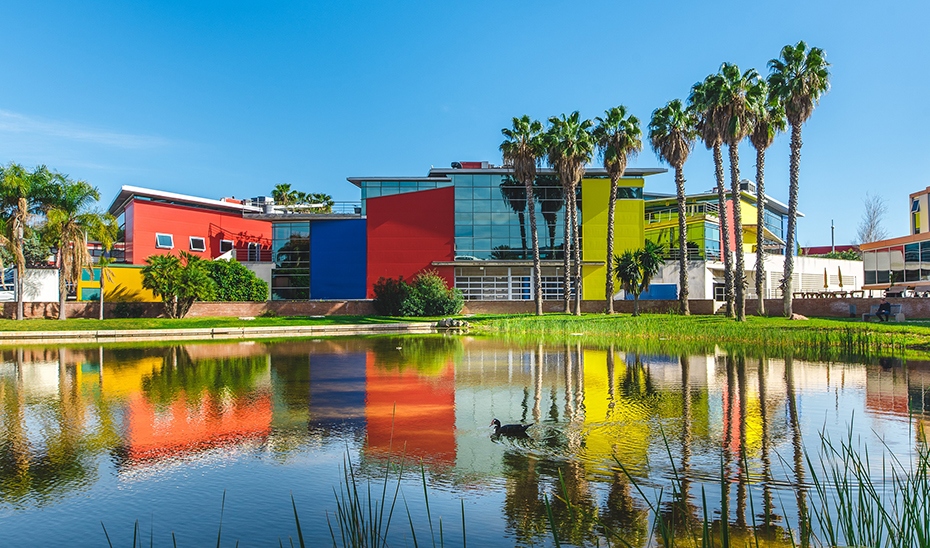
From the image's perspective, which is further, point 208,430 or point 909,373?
point 909,373

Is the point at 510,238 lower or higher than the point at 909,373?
higher

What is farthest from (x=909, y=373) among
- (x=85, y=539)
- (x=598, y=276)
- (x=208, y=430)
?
(x=598, y=276)

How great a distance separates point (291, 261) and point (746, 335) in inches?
1429

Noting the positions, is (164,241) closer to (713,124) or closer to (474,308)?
(474,308)

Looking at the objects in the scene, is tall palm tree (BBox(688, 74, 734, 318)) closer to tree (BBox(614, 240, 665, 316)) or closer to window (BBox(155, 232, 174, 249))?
tree (BBox(614, 240, 665, 316))

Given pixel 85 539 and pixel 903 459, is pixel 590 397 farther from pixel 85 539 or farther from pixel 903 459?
pixel 85 539

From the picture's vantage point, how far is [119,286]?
45.7 m

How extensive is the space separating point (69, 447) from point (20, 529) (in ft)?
11.3

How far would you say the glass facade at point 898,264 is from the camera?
45.2 m

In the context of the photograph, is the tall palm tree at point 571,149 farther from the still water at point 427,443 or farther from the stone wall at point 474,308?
the still water at point 427,443

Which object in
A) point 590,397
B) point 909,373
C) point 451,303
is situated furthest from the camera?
point 451,303

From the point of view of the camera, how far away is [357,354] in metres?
23.2

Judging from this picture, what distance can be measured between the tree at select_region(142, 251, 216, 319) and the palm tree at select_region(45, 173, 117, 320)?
3137mm

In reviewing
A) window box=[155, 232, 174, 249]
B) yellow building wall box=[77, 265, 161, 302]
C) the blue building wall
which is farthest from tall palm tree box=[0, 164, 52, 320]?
the blue building wall
